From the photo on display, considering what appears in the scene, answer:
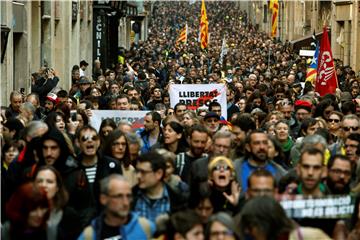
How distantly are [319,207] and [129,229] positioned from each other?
145 cm

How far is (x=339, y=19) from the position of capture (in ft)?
138

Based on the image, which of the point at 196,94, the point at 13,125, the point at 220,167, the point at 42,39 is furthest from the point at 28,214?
the point at 42,39

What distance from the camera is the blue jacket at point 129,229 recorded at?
7.85m

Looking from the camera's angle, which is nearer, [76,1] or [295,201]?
[295,201]

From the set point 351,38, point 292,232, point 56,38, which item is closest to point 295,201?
point 292,232

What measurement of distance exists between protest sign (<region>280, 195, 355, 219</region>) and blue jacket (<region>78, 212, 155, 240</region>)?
3.29ft

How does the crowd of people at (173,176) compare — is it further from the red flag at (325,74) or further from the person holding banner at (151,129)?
the red flag at (325,74)

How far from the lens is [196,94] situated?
19172 mm

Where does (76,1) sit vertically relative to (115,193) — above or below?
above

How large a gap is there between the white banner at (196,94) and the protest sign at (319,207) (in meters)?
10.4

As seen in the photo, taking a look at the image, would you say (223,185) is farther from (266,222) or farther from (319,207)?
(266,222)

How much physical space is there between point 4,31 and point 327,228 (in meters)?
14.6

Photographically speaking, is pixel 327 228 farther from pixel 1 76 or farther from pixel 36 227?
pixel 1 76

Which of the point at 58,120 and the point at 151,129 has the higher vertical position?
the point at 58,120
